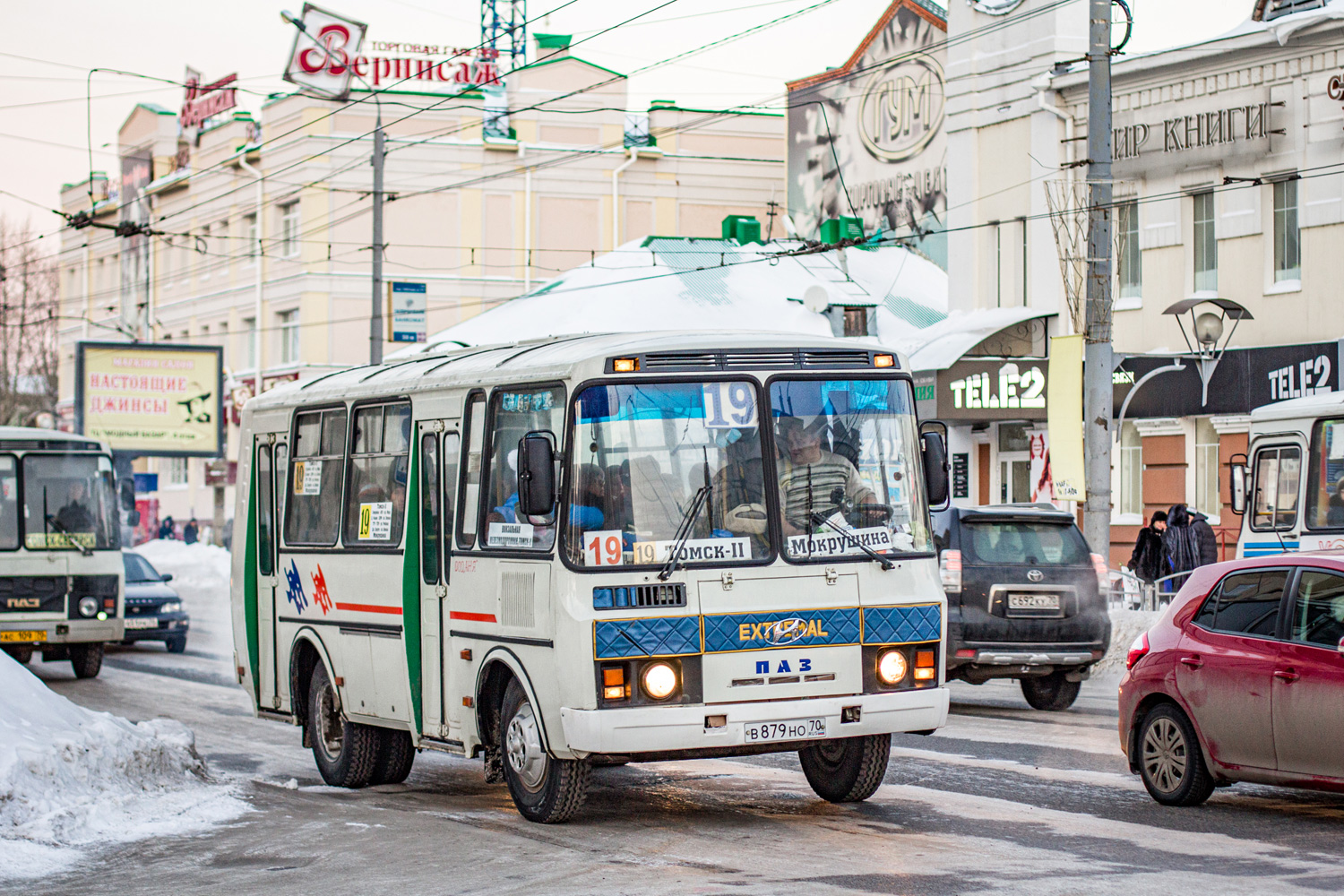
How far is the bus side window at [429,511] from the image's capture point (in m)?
10.9

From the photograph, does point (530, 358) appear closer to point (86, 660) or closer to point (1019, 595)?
point (1019, 595)

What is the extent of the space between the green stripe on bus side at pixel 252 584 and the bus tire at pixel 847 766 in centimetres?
488

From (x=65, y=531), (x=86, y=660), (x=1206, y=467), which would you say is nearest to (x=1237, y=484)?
(x=1206, y=467)

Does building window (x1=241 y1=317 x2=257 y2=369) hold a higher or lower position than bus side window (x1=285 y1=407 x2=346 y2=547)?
higher

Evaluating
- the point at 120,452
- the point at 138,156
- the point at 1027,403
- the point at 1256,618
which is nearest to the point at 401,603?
the point at 1256,618

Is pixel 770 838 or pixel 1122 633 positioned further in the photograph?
pixel 1122 633

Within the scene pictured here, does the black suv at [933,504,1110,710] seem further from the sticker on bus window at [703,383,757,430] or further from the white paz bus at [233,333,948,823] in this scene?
the sticker on bus window at [703,383,757,430]

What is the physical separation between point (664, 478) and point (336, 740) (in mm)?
4332

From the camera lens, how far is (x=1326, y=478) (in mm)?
17156

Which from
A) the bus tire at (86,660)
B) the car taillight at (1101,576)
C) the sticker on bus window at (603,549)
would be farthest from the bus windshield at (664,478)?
the bus tire at (86,660)

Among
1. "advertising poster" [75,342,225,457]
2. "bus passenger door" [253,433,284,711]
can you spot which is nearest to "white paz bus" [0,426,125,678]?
"bus passenger door" [253,433,284,711]

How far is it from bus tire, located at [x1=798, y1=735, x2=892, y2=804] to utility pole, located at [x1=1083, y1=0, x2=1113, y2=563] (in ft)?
31.7

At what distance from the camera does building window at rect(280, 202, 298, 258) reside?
61406mm

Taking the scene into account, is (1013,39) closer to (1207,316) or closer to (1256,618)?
(1207,316)
